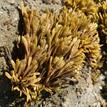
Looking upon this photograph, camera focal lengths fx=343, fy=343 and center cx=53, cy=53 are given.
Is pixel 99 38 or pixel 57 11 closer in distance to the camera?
pixel 57 11

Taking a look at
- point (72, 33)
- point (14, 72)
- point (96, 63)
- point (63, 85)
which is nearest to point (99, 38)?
point (96, 63)

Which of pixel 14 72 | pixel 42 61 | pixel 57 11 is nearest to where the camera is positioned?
pixel 14 72

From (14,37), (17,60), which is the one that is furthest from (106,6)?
(17,60)

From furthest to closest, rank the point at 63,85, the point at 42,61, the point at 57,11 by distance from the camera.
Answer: the point at 57,11
the point at 63,85
the point at 42,61

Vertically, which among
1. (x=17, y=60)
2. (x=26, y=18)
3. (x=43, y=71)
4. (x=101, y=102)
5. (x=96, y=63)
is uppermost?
(x=26, y=18)

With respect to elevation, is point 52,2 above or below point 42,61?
above

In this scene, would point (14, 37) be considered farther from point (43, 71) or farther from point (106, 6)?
point (106, 6)

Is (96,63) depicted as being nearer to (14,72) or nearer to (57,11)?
(57,11)
